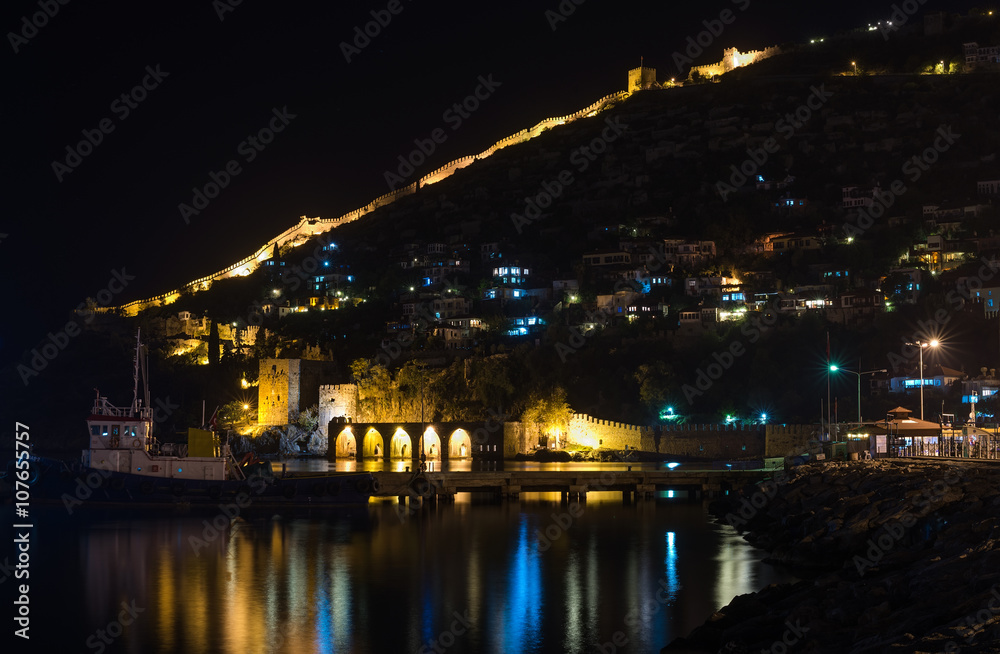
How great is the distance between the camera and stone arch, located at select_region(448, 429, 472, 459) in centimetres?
6725

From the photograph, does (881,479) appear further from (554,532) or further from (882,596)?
(882,596)

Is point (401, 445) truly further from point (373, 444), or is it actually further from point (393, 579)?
point (393, 579)

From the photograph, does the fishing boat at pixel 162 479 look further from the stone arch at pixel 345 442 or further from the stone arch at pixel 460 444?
the stone arch at pixel 345 442

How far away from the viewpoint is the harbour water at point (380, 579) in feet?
61.6

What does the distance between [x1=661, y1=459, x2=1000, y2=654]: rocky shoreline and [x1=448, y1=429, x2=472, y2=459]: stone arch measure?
1570 inches

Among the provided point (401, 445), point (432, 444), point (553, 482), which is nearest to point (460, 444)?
point (432, 444)

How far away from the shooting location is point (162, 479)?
37.1 metres

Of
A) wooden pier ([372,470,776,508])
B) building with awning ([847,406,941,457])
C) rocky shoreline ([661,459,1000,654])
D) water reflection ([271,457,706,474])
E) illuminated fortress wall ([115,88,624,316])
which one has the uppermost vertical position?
illuminated fortress wall ([115,88,624,316])

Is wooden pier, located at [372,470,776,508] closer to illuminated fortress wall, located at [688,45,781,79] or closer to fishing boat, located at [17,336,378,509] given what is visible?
fishing boat, located at [17,336,378,509]

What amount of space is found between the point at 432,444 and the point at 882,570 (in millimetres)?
52701

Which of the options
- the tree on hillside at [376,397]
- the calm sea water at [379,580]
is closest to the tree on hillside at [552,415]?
the tree on hillside at [376,397]

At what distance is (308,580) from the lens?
79.4ft

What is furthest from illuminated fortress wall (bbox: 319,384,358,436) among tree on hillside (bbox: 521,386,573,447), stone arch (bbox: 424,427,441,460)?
tree on hillside (bbox: 521,386,573,447)

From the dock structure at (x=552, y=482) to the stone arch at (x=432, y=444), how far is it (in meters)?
27.2
